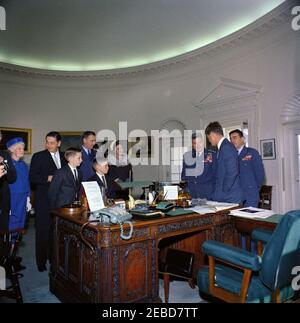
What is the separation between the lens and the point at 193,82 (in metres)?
8.12

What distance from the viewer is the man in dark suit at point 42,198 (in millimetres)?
3711

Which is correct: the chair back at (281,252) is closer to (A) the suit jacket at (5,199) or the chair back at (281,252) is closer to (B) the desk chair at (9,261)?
(B) the desk chair at (9,261)

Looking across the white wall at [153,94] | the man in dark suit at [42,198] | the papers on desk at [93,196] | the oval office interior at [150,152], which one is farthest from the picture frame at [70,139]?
the papers on desk at [93,196]

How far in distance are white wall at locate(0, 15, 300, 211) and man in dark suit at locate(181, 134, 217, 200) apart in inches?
124

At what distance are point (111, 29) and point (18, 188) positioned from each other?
213 inches

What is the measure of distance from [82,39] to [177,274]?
723 cm

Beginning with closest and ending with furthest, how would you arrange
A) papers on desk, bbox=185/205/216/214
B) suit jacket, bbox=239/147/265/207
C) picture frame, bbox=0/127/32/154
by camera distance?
1. papers on desk, bbox=185/205/216/214
2. suit jacket, bbox=239/147/265/207
3. picture frame, bbox=0/127/32/154

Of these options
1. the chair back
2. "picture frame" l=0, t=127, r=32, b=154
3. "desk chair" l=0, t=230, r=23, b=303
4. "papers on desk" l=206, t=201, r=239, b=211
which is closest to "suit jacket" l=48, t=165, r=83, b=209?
"desk chair" l=0, t=230, r=23, b=303

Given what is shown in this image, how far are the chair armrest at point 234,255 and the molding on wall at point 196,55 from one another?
222 inches

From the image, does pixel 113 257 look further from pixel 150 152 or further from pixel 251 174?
pixel 150 152

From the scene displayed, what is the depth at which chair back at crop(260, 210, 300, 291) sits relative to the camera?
6.07ft

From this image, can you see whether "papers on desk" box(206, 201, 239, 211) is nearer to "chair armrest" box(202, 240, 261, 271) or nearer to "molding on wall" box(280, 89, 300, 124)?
"chair armrest" box(202, 240, 261, 271)
